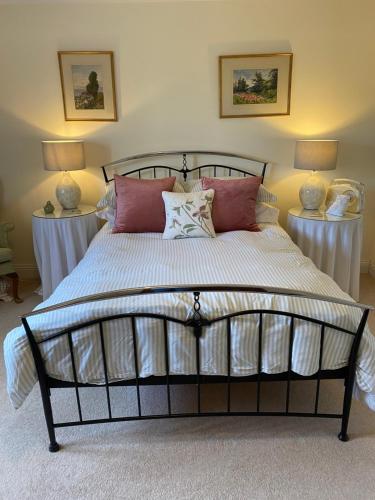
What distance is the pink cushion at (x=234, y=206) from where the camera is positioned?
9.59ft

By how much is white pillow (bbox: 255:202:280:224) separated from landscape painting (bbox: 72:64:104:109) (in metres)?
1.60

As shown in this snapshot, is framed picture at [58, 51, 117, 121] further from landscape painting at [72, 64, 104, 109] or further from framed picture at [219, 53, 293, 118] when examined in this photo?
framed picture at [219, 53, 293, 118]

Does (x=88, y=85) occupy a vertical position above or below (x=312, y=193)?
above

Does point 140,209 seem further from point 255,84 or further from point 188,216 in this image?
point 255,84

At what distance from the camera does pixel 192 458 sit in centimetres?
A: 175

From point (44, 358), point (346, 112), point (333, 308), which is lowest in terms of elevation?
point (44, 358)

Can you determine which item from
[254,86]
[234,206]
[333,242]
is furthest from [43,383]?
[254,86]

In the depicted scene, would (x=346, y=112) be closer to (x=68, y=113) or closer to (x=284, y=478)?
(x=68, y=113)

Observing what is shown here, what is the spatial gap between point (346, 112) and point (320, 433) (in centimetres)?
Answer: 264

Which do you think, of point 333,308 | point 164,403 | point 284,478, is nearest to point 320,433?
point 284,478

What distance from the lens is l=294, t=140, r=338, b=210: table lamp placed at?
310 cm

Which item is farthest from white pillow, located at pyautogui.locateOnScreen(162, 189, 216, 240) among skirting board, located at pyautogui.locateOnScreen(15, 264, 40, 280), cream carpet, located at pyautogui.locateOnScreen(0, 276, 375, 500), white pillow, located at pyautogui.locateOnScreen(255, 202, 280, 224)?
skirting board, located at pyautogui.locateOnScreen(15, 264, 40, 280)

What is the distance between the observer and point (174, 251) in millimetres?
2471

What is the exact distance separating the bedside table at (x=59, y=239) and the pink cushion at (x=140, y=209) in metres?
0.39
